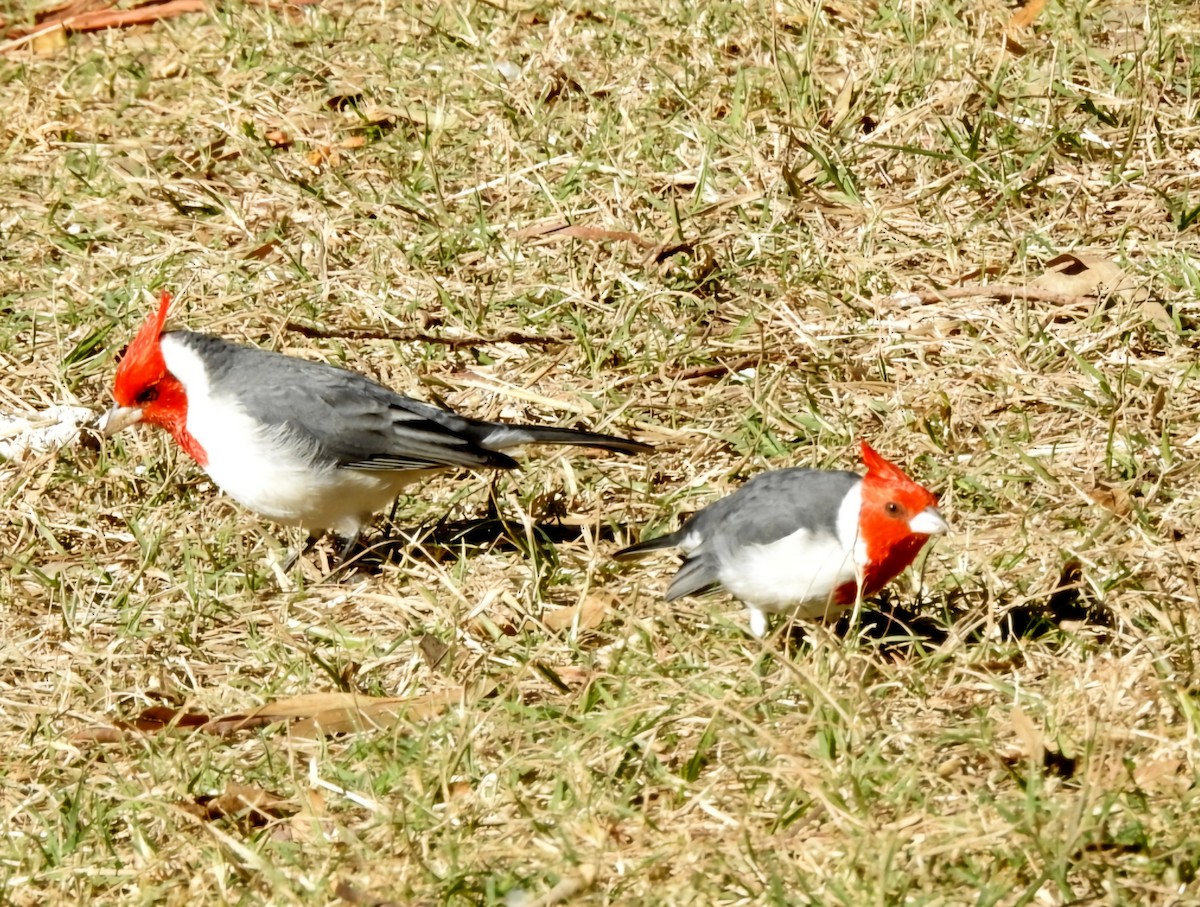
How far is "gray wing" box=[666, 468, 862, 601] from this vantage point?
13.4ft

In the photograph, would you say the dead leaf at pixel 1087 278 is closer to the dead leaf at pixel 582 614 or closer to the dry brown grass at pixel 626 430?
the dry brown grass at pixel 626 430

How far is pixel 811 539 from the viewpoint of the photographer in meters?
4.03

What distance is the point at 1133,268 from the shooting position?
218 inches

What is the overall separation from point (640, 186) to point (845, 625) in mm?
2403

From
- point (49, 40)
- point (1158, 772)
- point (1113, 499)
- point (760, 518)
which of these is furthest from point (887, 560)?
point (49, 40)

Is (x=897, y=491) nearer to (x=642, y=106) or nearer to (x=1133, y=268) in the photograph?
(x=1133, y=268)

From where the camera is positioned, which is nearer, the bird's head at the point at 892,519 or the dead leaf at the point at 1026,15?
the bird's head at the point at 892,519

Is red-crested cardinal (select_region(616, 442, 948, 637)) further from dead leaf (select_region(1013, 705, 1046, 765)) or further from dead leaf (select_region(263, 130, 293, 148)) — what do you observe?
dead leaf (select_region(263, 130, 293, 148))

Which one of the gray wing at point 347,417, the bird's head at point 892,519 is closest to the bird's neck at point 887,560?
the bird's head at point 892,519

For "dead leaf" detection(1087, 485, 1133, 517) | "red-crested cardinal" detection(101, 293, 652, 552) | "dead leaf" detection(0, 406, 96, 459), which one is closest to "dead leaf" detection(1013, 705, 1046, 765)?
"dead leaf" detection(1087, 485, 1133, 517)

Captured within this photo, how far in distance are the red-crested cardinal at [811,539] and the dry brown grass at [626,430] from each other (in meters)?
0.14

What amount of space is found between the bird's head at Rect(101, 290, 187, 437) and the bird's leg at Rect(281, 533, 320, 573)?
50 cm

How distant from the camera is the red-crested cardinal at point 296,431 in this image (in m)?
4.84

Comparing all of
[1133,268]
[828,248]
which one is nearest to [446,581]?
[828,248]
